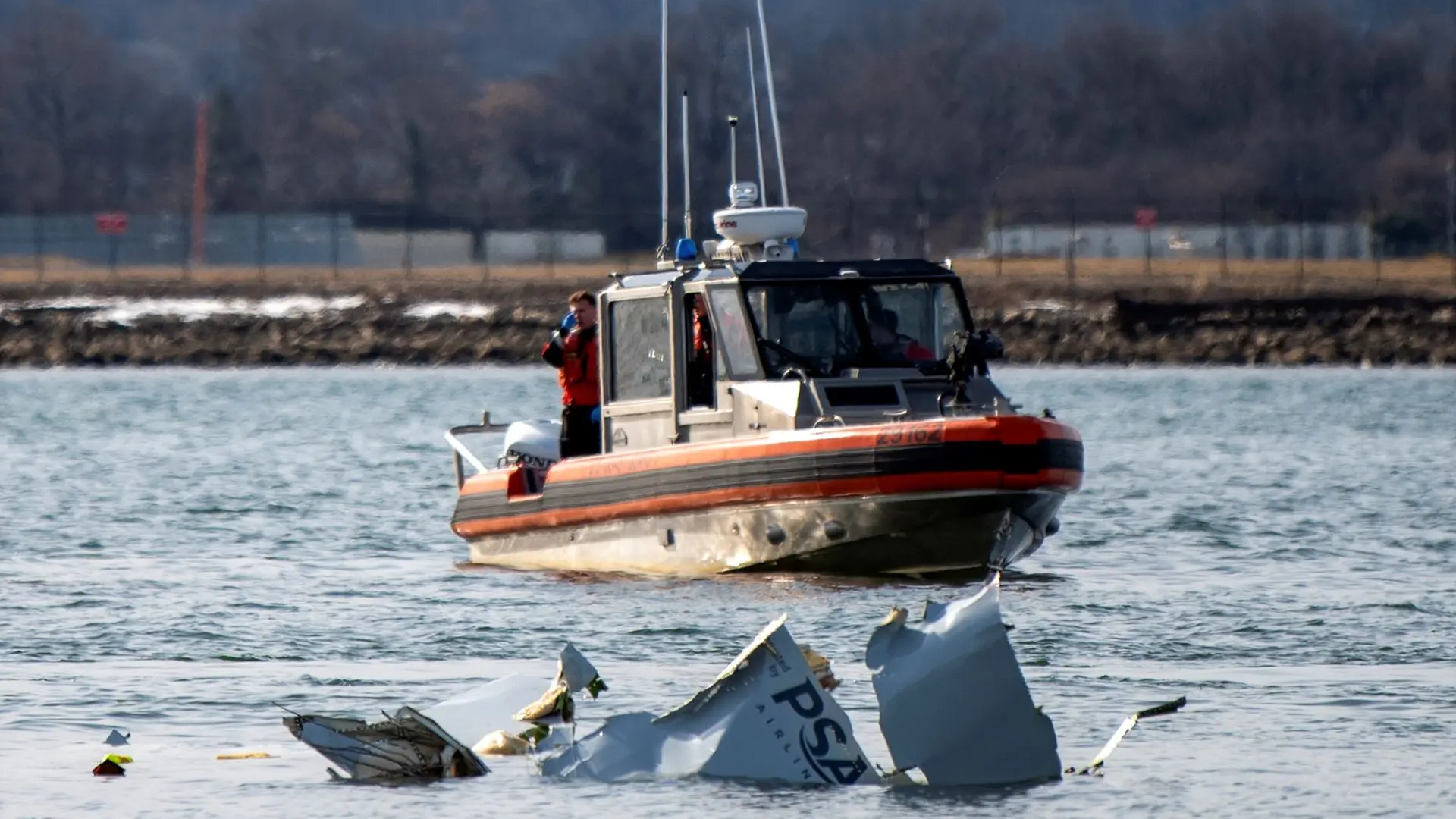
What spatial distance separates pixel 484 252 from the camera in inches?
3039

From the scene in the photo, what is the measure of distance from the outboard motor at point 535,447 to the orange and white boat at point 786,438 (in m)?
0.02

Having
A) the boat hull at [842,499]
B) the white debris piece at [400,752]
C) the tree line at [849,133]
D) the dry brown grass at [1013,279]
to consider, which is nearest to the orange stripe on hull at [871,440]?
the boat hull at [842,499]

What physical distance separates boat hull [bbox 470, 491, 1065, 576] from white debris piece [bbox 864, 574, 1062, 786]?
225 inches

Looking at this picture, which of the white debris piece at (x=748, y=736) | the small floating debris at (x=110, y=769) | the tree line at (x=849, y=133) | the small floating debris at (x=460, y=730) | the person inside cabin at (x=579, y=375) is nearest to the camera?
the white debris piece at (x=748, y=736)

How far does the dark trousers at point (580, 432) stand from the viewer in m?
17.8

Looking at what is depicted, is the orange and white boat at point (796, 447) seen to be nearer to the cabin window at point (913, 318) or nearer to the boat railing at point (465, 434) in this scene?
the cabin window at point (913, 318)

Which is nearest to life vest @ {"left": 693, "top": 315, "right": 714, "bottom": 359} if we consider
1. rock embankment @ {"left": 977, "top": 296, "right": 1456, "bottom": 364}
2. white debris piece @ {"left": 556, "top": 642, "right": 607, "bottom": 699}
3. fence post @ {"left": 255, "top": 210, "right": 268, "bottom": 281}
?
white debris piece @ {"left": 556, "top": 642, "right": 607, "bottom": 699}

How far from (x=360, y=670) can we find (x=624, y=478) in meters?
3.85

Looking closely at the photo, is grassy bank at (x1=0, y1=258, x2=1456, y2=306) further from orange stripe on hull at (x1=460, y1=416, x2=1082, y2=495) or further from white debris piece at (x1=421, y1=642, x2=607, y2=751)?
white debris piece at (x1=421, y1=642, x2=607, y2=751)

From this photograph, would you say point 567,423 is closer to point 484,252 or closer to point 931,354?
point 931,354

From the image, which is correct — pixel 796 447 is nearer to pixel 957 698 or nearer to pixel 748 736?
pixel 748 736

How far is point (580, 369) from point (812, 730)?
8.42 metres

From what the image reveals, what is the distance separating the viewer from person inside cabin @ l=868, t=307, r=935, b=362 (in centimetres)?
1661

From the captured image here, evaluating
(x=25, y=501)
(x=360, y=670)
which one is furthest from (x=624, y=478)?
(x=25, y=501)
